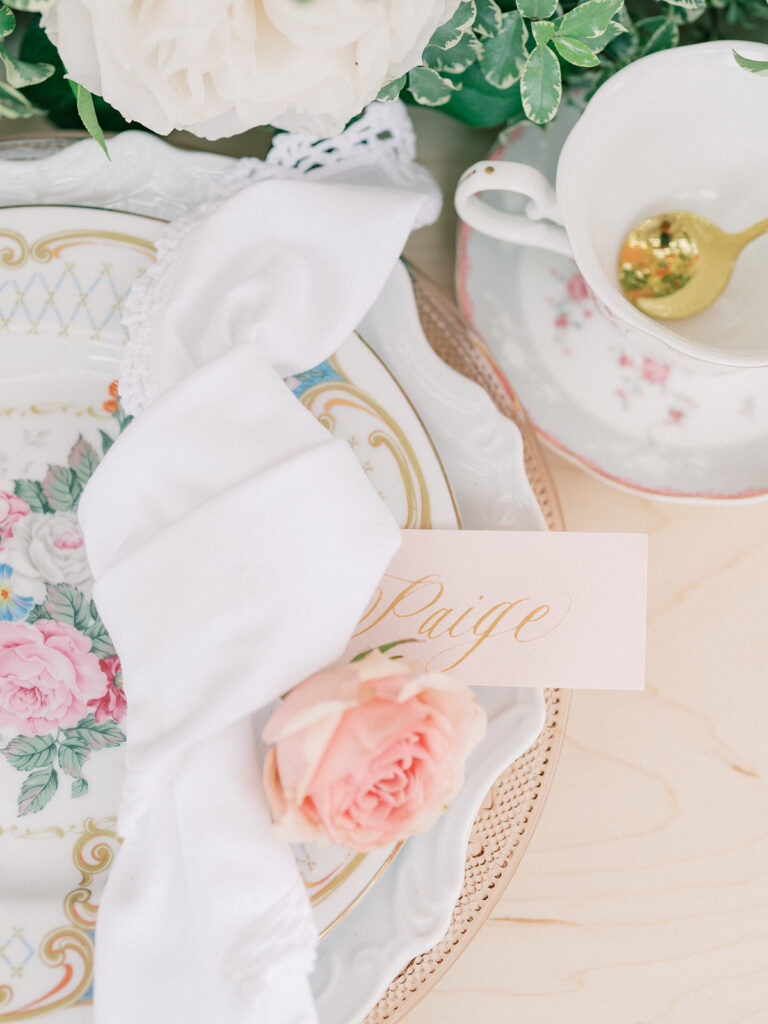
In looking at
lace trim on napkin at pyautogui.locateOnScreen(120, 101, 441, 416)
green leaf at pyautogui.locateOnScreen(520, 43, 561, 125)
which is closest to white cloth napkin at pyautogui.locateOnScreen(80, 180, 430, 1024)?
lace trim on napkin at pyautogui.locateOnScreen(120, 101, 441, 416)

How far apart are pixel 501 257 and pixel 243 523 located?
0.62 ft

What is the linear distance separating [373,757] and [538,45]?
24cm

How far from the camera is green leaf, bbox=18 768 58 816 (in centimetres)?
34

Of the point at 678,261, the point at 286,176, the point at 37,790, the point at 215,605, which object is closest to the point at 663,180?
the point at 678,261

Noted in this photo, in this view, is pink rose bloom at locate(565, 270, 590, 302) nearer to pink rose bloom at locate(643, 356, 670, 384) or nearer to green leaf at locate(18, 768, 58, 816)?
pink rose bloom at locate(643, 356, 670, 384)

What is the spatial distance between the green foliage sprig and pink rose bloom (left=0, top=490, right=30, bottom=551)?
22cm

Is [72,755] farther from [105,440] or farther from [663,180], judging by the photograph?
[663,180]

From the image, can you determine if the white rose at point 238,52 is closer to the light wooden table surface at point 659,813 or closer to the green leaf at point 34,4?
the green leaf at point 34,4

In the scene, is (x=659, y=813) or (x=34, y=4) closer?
(x=34, y=4)

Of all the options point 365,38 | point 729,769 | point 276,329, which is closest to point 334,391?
point 276,329

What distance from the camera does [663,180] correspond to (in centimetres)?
36

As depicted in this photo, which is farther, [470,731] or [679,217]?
[679,217]

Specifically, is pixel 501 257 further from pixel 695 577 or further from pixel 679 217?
pixel 695 577

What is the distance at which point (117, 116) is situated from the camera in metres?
0.36
